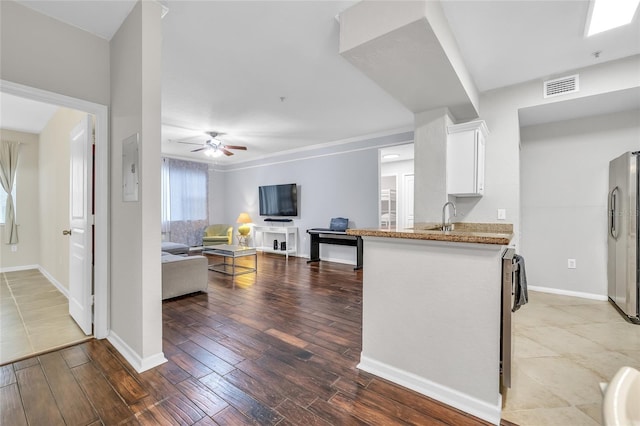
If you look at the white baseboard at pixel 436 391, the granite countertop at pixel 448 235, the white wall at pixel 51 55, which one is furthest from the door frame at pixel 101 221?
the white baseboard at pixel 436 391

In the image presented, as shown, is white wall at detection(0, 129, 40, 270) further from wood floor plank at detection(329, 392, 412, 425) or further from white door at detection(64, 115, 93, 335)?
wood floor plank at detection(329, 392, 412, 425)

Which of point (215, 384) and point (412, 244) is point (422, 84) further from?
point (215, 384)

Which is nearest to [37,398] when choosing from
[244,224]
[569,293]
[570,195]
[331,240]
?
[331,240]

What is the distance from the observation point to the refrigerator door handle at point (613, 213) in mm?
3168

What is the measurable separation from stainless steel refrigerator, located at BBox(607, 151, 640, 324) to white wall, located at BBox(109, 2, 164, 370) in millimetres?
4453

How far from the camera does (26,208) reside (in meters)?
5.05

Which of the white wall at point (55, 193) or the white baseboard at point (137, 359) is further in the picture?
the white wall at point (55, 193)

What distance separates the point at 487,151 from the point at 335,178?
10.6ft

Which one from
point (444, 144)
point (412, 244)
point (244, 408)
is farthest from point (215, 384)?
point (444, 144)

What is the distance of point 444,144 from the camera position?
10.3 ft

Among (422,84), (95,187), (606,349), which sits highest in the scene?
(422,84)

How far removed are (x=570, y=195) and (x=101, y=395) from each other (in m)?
5.29

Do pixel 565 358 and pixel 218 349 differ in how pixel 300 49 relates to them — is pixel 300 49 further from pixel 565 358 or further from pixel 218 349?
pixel 565 358

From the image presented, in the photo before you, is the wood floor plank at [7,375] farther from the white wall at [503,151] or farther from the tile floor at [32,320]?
the white wall at [503,151]
